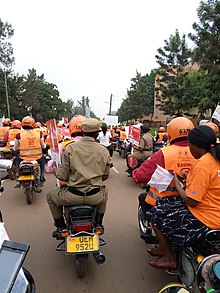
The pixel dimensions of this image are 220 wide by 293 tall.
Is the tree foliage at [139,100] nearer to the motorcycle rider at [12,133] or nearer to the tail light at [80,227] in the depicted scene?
the motorcycle rider at [12,133]

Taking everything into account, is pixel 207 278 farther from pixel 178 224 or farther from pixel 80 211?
pixel 80 211

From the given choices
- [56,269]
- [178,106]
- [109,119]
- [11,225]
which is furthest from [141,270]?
[178,106]

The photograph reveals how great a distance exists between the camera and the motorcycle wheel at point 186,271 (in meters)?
2.60

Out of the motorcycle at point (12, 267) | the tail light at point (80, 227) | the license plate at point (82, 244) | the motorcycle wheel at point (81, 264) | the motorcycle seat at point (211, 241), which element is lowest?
the motorcycle wheel at point (81, 264)

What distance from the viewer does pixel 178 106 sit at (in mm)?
33250

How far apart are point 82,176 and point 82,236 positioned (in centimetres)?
67

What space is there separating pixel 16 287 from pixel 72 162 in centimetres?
174

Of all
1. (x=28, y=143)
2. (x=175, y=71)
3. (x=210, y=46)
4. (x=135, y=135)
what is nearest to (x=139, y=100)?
(x=175, y=71)

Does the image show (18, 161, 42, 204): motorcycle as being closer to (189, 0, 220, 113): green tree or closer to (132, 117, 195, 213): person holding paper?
(132, 117, 195, 213): person holding paper

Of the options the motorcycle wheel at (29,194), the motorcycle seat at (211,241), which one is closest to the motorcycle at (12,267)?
the motorcycle seat at (211,241)

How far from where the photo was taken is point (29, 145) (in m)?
6.66

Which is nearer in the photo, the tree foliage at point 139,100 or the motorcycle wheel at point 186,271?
the motorcycle wheel at point 186,271

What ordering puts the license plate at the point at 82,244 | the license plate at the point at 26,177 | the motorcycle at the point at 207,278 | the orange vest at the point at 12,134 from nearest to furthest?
the motorcycle at the point at 207,278, the license plate at the point at 82,244, the license plate at the point at 26,177, the orange vest at the point at 12,134

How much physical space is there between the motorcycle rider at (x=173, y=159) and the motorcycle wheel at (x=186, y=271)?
0.70 m
